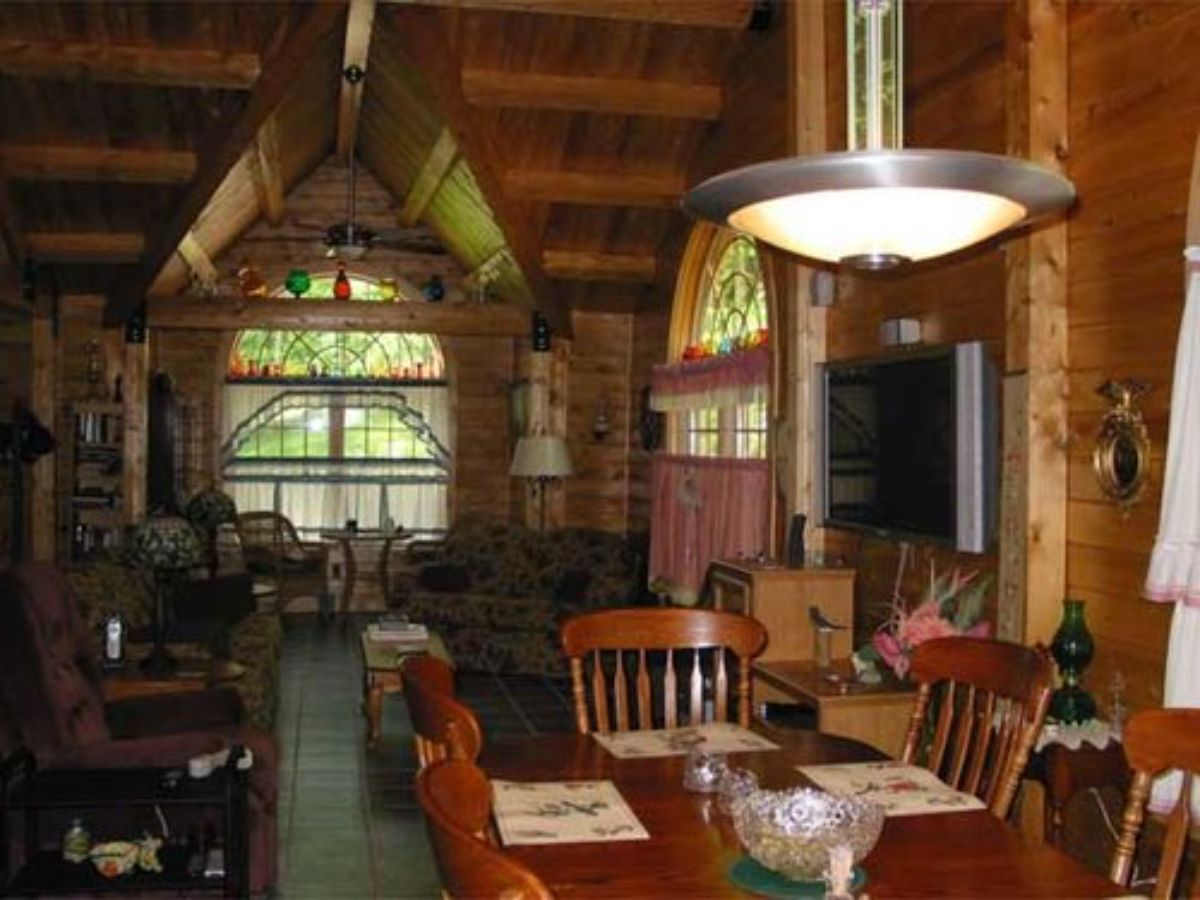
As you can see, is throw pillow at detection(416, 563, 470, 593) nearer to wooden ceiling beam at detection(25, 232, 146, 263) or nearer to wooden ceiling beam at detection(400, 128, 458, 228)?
wooden ceiling beam at detection(400, 128, 458, 228)

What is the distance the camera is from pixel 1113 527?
141 inches

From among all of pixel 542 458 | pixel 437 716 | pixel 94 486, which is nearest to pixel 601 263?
pixel 542 458

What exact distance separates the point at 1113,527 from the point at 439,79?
15.0 feet

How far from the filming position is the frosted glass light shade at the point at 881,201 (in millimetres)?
1823

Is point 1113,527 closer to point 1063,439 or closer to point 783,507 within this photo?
point 1063,439

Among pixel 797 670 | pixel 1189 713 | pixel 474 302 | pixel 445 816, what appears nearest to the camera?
pixel 445 816

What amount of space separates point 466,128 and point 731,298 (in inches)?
Answer: 72.4

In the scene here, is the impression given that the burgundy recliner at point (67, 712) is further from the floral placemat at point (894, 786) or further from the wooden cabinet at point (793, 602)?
the floral placemat at point (894, 786)

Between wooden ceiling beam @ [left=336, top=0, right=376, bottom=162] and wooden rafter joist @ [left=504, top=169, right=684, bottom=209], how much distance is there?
1142 mm

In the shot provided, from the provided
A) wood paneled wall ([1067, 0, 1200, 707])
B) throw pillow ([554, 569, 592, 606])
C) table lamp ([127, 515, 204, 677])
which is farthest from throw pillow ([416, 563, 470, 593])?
wood paneled wall ([1067, 0, 1200, 707])

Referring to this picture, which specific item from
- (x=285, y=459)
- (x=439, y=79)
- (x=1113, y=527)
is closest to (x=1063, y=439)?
(x=1113, y=527)

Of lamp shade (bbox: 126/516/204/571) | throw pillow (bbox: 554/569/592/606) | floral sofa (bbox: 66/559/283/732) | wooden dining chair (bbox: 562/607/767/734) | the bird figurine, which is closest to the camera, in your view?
wooden dining chair (bbox: 562/607/767/734)

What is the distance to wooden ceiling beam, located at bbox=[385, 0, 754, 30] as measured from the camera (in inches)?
239

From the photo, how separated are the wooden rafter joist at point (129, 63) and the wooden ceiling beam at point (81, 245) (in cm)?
222
